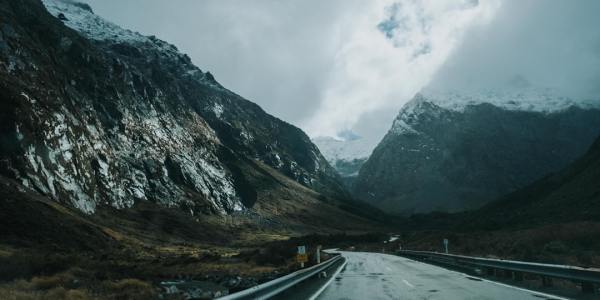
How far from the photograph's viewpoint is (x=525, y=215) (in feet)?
383

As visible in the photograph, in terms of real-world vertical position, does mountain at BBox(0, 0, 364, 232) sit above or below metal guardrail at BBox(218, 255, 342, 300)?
above

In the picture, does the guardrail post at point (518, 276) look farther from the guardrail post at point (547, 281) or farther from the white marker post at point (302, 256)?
the white marker post at point (302, 256)

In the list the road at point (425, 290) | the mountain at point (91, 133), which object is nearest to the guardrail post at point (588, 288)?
the road at point (425, 290)

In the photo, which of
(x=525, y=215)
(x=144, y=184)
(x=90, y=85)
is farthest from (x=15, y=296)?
(x=90, y=85)

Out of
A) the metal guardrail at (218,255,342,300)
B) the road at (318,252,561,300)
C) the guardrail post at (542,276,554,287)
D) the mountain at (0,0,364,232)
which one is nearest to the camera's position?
the metal guardrail at (218,255,342,300)

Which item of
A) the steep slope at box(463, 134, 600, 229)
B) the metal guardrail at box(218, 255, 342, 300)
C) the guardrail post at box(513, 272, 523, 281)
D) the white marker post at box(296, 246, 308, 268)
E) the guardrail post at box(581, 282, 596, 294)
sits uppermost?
the steep slope at box(463, 134, 600, 229)

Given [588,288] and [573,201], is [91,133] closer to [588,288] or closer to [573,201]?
[573,201]

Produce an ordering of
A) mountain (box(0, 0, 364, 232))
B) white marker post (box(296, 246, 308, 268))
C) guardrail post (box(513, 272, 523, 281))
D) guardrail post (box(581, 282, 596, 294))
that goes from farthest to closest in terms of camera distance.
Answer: mountain (box(0, 0, 364, 232)) → white marker post (box(296, 246, 308, 268)) → guardrail post (box(513, 272, 523, 281)) → guardrail post (box(581, 282, 596, 294))

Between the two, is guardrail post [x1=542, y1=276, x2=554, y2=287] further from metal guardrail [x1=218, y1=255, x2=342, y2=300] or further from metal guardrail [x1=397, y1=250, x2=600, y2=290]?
metal guardrail [x1=218, y1=255, x2=342, y2=300]

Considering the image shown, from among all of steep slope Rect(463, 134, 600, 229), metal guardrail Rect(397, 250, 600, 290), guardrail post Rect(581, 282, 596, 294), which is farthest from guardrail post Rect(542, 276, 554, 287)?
steep slope Rect(463, 134, 600, 229)

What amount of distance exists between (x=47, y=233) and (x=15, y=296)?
58.5 metres

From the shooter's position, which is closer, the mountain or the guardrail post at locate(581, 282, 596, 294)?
the guardrail post at locate(581, 282, 596, 294)

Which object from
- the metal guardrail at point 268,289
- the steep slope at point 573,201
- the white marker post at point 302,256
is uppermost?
the steep slope at point 573,201

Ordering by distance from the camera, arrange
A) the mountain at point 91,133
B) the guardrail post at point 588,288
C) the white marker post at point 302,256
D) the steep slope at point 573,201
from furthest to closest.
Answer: the mountain at point 91,133 → the steep slope at point 573,201 → the white marker post at point 302,256 → the guardrail post at point 588,288
